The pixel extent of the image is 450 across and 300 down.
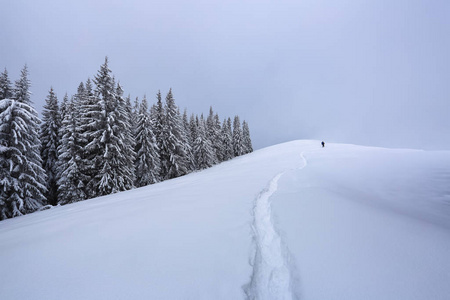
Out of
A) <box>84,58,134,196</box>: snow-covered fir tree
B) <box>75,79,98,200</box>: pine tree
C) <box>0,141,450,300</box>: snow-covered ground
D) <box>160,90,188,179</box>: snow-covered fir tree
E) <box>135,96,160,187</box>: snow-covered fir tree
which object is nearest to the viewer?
<box>0,141,450,300</box>: snow-covered ground

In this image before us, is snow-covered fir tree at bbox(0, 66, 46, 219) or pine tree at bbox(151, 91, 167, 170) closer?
snow-covered fir tree at bbox(0, 66, 46, 219)

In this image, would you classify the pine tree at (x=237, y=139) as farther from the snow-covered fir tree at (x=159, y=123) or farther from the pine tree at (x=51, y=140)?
the pine tree at (x=51, y=140)

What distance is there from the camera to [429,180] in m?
5.71

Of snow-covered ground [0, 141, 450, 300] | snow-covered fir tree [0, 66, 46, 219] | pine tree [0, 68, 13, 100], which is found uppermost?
pine tree [0, 68, 13, 100]

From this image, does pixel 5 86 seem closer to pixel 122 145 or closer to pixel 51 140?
pixel 51 140

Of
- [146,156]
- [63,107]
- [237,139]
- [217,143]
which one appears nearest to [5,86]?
[63,107]

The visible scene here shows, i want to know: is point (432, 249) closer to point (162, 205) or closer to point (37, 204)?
point (162, 205)

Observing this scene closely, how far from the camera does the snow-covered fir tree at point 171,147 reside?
72.3 ft

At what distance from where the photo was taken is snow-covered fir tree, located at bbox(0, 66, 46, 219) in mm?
11234

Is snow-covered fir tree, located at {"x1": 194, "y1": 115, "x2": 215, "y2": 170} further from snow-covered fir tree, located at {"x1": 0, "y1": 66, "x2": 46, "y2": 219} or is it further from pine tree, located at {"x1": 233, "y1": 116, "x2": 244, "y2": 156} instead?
snow-covered fir tree, located at {"x1": 0, "y1": 66, "x2": 46, "y2": 219}

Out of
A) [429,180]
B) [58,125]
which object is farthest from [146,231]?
[58,125]

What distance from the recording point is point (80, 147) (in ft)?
51.6

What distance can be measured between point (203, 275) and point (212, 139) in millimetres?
35516

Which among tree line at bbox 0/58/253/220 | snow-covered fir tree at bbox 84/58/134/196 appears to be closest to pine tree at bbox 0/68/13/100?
tree line at bbox 0/58/253/220
